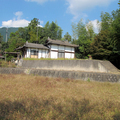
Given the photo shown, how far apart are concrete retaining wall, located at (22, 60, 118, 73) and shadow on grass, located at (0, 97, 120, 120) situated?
7.71 metres

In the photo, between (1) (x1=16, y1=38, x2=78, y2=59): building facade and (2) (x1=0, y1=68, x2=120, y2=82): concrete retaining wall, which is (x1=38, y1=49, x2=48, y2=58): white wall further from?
(2) (x1=0, y1=68, x2=120, y2=82): concrete retaining wall

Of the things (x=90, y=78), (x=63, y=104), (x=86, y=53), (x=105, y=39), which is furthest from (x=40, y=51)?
(x=63, y=104)

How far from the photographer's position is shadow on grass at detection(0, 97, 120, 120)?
113 inches

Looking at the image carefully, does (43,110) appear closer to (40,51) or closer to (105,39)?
(105,39)

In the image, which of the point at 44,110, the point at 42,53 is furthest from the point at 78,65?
the point at 42,53

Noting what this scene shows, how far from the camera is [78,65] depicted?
1221cm

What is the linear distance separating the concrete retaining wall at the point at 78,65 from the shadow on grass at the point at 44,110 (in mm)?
7706

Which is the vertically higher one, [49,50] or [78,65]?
[49,50]

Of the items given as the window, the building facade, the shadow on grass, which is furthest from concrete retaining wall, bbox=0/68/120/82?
the window

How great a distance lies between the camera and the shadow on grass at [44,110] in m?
2.88

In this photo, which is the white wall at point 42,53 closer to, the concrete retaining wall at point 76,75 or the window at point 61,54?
the window at point 61,54

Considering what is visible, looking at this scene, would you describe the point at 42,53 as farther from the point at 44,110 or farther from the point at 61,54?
the point at 44,110

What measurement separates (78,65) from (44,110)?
945cm

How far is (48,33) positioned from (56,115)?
→ 3383 cm
